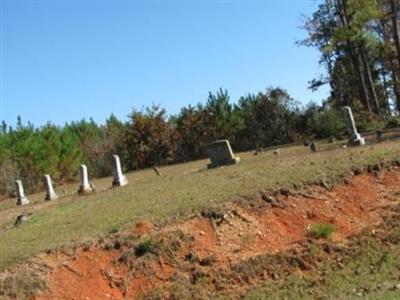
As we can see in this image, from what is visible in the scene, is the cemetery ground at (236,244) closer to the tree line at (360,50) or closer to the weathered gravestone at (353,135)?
the weathered gravestone at (353,135)

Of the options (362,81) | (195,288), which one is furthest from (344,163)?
(362,81)

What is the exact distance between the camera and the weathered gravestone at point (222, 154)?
64.7ft

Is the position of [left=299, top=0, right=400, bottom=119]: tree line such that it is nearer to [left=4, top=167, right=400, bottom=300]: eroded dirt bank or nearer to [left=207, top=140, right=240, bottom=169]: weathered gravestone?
[left=207, top=140, right=240, bottom=169]: weathered gravestone

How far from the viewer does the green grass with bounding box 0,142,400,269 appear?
11809 mm

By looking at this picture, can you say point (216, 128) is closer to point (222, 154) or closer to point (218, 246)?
point (222, 154)

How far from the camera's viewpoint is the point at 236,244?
10977 mm

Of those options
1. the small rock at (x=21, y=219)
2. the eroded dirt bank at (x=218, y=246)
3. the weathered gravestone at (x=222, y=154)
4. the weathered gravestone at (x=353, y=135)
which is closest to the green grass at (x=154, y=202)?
the small rock at (x=21, y=219)

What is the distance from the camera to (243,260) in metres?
10.4

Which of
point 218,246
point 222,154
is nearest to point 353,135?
point 222,154

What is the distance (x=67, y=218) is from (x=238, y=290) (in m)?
5.57

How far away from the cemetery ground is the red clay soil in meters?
0.02

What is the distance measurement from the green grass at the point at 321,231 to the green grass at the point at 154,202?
1.74 m

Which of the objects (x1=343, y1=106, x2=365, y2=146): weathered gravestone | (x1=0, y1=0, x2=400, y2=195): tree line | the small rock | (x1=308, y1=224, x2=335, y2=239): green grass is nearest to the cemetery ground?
(x1=308, y1=224, x2=335, y2=239): green grass

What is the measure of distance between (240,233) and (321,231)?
1408 mm
